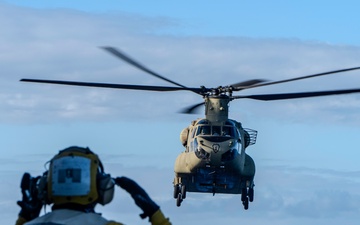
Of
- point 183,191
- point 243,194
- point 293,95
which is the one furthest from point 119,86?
point 243,194

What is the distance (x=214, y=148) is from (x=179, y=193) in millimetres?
3923

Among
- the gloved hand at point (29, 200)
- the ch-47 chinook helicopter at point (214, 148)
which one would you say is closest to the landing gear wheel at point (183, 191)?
the ch-47 chinook helicopter at point (214, 148)

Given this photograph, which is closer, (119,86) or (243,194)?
(119,86)

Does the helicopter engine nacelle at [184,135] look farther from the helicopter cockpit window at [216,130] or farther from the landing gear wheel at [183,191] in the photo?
the helicopter cockpit window at [216,130]

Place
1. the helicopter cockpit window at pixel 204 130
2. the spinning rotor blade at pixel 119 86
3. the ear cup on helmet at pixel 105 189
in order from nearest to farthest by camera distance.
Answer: the ear cup on helmet at pixel 105 189, the spinning rotor blade at pixel 119 86, the helicopter cockpit window at pixel 204 130

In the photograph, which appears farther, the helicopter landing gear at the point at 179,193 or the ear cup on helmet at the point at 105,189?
the helicopter landing gear at the point at 179,193

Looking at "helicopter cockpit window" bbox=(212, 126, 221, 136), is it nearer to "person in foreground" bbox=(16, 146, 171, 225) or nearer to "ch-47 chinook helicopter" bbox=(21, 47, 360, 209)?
"ch-47 chinook helicopter" bbox=(21, 47, 360, 209)

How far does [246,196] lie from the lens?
175 ft

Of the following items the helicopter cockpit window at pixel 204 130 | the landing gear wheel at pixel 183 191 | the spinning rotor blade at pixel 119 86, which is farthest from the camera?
the landing gear wheel at pixel 183 191

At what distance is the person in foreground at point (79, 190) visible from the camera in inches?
333

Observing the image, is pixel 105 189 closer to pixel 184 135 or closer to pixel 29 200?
pixel 29 200

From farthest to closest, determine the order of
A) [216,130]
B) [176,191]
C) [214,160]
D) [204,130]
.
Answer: [176,191] → [216,130] → [204,130] → [214,160]

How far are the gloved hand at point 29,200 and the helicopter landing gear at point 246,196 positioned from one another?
4399cm

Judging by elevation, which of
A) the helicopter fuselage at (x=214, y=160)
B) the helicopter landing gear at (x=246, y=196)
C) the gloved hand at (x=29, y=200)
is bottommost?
the helicopter landing gear at (x=246, y=196)
